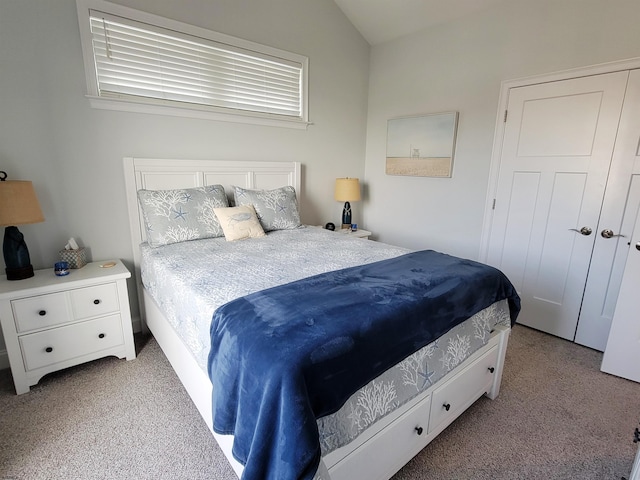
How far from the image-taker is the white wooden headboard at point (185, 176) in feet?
8.03

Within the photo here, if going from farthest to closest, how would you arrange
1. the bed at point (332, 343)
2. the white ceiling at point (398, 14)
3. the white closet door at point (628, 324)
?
the white ceiling at point (398, 14) → the white closet door at point (628, 324) → the bed at point (332, 343)

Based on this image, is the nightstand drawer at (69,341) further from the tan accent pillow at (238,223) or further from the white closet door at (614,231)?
the white closet door at (614,231)

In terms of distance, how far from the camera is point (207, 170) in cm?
275

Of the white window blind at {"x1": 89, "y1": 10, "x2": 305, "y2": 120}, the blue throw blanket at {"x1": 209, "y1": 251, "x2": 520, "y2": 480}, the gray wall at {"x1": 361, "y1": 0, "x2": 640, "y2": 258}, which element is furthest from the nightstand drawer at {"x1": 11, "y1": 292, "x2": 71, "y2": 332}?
the gray wall at {"x1": 361, "y1": 0, "x2": 640, "y2": 258}

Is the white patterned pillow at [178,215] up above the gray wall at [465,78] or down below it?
below

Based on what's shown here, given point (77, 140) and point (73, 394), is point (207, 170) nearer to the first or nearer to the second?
point (77, 140)

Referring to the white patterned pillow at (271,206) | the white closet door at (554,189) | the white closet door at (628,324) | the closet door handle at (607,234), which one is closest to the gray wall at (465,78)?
the white closet door at (554,189)

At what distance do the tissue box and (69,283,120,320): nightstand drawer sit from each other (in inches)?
11.4

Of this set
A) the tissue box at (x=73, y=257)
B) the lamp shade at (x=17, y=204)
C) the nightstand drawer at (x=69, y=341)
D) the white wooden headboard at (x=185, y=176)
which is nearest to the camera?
the lamp shade at (x=17, y=204)

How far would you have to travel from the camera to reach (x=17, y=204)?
71.9 inches

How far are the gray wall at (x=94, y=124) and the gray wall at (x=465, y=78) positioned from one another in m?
0.81

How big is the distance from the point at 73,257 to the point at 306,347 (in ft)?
6.55

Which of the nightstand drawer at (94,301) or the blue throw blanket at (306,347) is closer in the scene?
the blue throw blanket at (306,347)

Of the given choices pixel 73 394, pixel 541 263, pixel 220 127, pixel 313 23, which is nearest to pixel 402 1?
pixel 313 23
